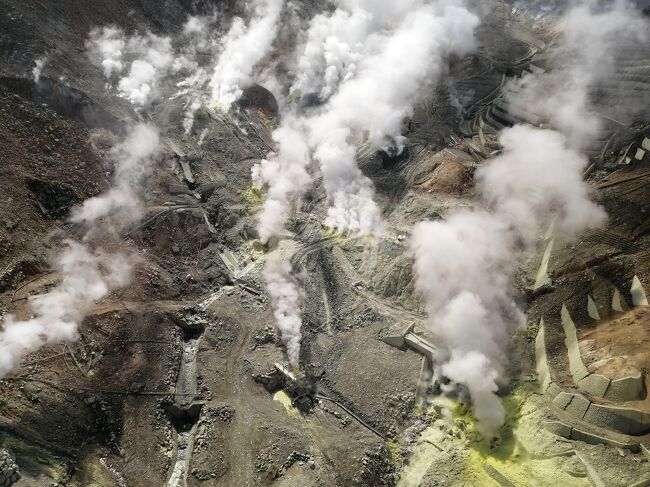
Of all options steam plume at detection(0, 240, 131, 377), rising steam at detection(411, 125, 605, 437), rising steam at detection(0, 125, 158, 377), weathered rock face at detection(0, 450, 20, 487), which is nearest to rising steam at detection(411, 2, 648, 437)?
rising steam at detection(411, 125, 605, 437)

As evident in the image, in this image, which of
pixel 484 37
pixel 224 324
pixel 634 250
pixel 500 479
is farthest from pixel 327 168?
pixel 484 37

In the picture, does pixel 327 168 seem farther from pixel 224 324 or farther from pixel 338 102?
pixel 224 324

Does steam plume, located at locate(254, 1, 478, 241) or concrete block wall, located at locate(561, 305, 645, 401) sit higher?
steam plume, located at locate(254, 1, 478, 241)

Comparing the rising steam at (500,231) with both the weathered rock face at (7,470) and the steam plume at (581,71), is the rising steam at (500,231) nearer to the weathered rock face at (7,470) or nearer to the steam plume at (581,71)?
the steam plume at (581,71)

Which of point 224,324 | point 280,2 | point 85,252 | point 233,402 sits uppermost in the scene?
point 280,2

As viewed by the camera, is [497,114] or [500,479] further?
[497,114]

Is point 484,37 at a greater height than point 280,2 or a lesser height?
lesser

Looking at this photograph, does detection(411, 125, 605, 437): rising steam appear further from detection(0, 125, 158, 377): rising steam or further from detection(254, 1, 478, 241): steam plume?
detection(0, 125, 158, 377): rising steam
